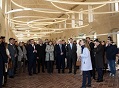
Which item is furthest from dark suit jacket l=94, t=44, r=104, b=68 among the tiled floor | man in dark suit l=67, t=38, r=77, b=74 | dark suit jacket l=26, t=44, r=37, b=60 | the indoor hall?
dark suit jacket l=26, t=44, r=37, b=60

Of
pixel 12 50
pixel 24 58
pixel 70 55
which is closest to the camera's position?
pixel 12 50

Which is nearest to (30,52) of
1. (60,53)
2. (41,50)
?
(41,50)

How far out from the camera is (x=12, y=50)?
990 cm

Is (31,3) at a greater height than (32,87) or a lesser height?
greater

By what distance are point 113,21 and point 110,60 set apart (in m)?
10.3

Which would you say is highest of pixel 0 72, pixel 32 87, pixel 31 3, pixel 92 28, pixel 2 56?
pixel 31 3

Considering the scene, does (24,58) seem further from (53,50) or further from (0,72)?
(0,72)

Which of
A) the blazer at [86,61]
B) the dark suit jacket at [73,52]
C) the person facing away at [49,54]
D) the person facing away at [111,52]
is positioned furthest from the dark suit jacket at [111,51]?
the person facing away at [49,54]

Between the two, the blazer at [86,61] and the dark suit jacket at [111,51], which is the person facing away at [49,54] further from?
the blazer at [86,61]

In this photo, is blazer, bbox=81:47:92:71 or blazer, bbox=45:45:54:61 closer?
blazer, bbox=81:47:92:71

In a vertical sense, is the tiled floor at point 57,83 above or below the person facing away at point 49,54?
below

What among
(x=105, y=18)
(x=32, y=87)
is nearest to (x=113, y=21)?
(x=105, y=18)

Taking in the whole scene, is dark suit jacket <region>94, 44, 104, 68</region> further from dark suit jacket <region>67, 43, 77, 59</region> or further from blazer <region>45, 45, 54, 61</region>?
blazer <region>45, 45, 54, 61</region>

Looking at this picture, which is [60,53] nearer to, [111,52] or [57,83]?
[111,52]
